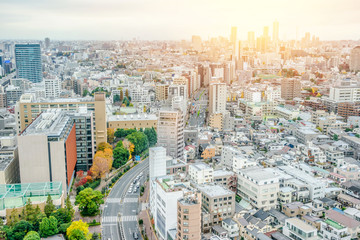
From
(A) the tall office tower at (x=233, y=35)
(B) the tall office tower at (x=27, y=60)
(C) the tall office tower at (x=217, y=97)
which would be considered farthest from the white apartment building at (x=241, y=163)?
(A) the tall office tower at (x=233, y=35)

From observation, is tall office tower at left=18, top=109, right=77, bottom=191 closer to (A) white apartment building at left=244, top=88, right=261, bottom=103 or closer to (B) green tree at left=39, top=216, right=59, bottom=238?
(B) green tree at left=39, top=216, right=59, bottom=238

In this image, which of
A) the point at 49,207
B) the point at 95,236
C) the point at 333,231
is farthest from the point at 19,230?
the point at 333,231

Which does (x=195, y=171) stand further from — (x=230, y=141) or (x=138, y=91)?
(x=138, y=91)

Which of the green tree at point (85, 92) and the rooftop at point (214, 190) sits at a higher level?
the green tree at point (85, 92)

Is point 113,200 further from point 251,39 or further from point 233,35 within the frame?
point 251,39

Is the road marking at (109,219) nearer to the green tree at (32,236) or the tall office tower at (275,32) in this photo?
the green tree at (32,236)
